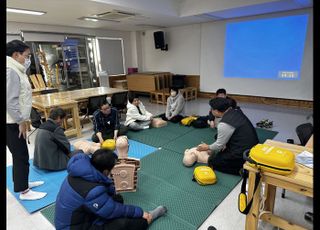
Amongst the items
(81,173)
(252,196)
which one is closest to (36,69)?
(81,173)

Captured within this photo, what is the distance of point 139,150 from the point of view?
10.3 ft

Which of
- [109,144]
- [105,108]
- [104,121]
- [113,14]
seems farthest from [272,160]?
[113,14]

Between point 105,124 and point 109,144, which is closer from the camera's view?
point 109,144

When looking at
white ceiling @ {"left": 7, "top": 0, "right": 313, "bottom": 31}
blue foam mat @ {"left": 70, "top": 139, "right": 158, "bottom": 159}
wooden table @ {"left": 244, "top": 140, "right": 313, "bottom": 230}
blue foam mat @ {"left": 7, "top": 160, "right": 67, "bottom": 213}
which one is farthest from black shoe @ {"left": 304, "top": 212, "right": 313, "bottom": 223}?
white ceiling @ {"left": 7, "top": 0, "right": 313, "bottom": 31}

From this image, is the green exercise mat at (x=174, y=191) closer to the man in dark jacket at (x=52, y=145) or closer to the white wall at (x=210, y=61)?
the man in dark jacket at (x=52, y=145)

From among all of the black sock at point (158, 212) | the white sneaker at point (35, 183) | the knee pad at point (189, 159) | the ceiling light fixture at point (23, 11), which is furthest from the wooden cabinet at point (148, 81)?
the black sock at point (158, 212)

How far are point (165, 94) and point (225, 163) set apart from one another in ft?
13.0

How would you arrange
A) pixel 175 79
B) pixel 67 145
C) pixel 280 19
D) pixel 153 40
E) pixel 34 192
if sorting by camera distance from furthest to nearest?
1. pixel 153 40
2. pixel 175 79
3. pixel 280 19
4. pixel 67 145
5. pixel 34 192

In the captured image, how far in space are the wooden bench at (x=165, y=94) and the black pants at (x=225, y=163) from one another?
384cm

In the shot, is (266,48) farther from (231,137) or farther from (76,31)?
(76,31)

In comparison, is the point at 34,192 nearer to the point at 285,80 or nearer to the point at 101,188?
the point at 101,188

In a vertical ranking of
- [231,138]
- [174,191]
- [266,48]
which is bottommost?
[174,191]

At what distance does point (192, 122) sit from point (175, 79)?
3.11 meters

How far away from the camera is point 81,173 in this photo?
1.24 metres
